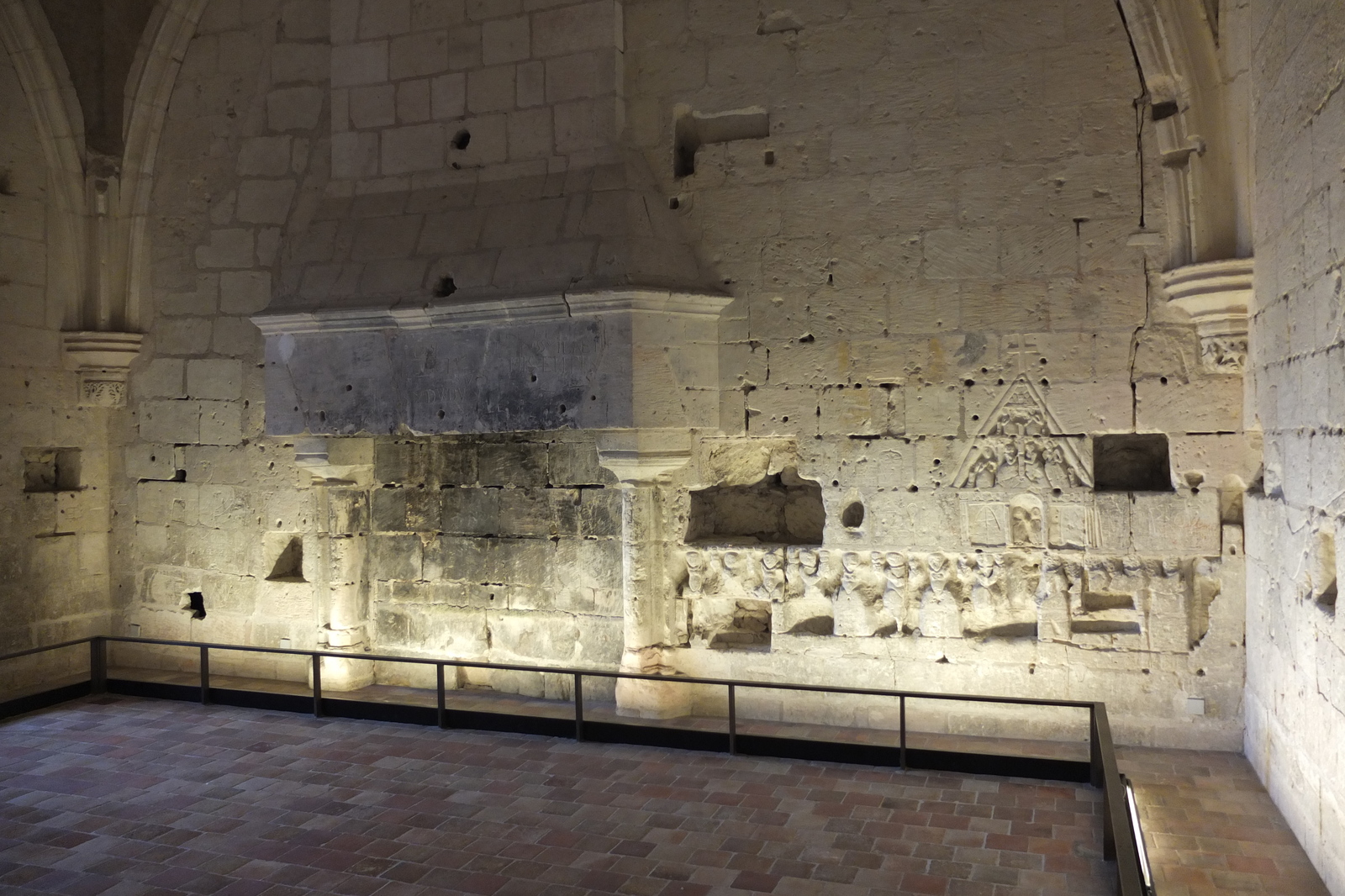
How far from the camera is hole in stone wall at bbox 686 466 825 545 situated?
6.32 meters

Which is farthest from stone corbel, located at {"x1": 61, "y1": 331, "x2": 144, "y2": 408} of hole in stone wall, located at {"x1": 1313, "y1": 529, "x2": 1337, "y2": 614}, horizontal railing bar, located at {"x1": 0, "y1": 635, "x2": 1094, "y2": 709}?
hole in stone wall, located at {"x1": 1313, "y1": 529, "x2": 1337, "y2": 614}

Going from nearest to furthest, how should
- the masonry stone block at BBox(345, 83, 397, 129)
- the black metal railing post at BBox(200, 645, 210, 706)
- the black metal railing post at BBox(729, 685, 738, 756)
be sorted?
the black metal railing post at BBox(729, 685, 738, 756)
the black metal railing post at BBox(200, 645, 210, 706)
the masonry stone block at BBox(345, 83, 397, 129)

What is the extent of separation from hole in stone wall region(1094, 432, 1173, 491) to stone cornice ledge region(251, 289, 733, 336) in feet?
7.63

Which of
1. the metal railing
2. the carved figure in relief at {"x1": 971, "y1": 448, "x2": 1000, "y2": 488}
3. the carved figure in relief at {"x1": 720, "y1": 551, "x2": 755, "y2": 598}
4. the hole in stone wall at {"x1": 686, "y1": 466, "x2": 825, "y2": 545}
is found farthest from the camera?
the hole in stone wall at {"x1": 686, "y1": 466, "x2": 825, "y2": 545}

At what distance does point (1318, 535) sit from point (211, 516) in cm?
693

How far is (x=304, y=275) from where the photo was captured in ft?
21.9

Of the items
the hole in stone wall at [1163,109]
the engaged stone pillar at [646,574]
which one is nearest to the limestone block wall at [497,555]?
the engaged stone pillar at [646,574]

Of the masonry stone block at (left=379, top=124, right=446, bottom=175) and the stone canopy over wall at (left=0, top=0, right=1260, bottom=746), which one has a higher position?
the masonry stone block at (left=379, top=124, right=446, bottom=175)

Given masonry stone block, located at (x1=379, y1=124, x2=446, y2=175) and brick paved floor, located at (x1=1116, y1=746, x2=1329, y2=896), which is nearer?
brick paved floor, located at (x1=1116, y1=746, x2=1329, y2=896)

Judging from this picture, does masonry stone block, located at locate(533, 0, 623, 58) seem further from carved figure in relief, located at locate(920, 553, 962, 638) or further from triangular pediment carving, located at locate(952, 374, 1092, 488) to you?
carved figure in relief, located at locate(920, 553, 962, 638)

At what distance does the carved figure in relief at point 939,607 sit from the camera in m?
5.79

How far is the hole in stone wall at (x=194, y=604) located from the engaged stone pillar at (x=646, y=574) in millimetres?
3504

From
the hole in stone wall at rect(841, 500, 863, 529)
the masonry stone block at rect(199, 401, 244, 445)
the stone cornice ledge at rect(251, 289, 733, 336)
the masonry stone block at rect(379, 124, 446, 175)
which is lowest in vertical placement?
the hole in stone wall at rect(841, 500, 863, 529)

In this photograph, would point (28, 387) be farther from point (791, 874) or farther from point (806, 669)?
point (791, 874)
